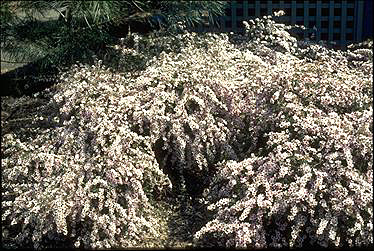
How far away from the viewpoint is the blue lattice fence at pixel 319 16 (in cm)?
594

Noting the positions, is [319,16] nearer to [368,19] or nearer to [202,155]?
[368,19]

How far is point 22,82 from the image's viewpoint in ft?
18.8

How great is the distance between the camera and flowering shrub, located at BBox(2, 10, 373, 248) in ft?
9.57

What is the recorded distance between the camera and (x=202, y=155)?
346 centimetres

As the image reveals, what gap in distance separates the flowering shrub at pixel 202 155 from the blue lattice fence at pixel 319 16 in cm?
189

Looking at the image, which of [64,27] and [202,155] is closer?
[202,155]

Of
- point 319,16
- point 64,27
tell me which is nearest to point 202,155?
point 64,27

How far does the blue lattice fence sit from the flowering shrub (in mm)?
1892

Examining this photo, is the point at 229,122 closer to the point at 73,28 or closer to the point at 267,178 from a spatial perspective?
the point at 267,178

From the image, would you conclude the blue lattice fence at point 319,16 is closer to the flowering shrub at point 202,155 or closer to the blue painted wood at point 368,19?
the blue painted wood at point 368,19

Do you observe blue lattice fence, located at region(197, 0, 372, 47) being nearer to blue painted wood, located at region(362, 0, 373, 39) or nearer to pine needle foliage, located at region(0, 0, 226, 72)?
blue painted wood, located at region(362, 0, 373, 39)

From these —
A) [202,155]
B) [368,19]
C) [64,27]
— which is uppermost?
[64,27]

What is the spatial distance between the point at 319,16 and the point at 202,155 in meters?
3.05

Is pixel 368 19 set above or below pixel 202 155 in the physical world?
above
